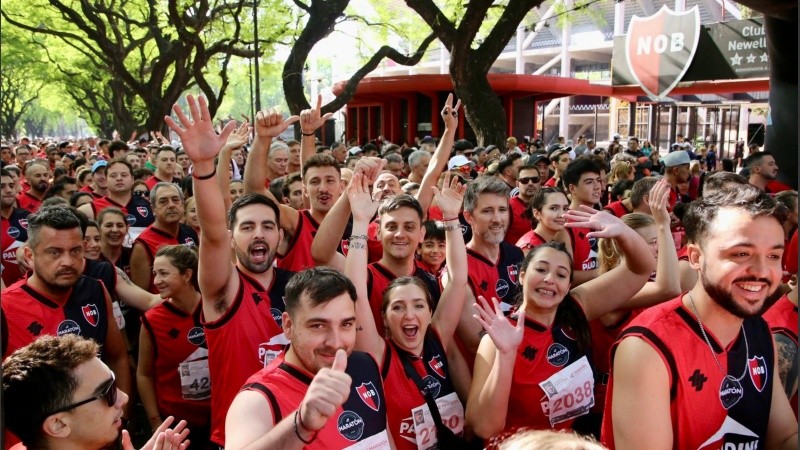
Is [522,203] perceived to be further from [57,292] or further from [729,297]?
[729,297]

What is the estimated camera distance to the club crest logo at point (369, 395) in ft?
9.20

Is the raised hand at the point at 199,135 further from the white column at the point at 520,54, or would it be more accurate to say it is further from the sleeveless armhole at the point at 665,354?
the white column at the point at 520,54

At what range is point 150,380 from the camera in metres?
4.21

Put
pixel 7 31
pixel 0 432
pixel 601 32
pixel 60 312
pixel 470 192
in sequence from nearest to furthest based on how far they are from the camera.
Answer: pixel 0 432, pixel 60 312, pixel 470 192, pixel 7 31, pixel 601 32

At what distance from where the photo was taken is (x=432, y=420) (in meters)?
3.17

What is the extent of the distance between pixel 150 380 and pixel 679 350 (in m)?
3.11

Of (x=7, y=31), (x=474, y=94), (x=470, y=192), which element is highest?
Answer: (x=7, y=31)

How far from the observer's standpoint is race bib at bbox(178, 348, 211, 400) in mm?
4031

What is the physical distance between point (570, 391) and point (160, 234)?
3.87 metres

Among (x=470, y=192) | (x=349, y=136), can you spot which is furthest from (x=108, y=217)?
(x=349, y=136)

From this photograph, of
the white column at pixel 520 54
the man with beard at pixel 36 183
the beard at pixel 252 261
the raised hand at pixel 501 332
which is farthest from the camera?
the white column at pixel 520 54

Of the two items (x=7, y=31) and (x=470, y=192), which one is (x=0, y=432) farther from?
(x=7, y=31)

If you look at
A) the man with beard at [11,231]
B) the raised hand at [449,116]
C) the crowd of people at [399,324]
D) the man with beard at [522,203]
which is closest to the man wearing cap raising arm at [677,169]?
the man with beard at [522,203]

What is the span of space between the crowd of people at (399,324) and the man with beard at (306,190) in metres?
0.02
